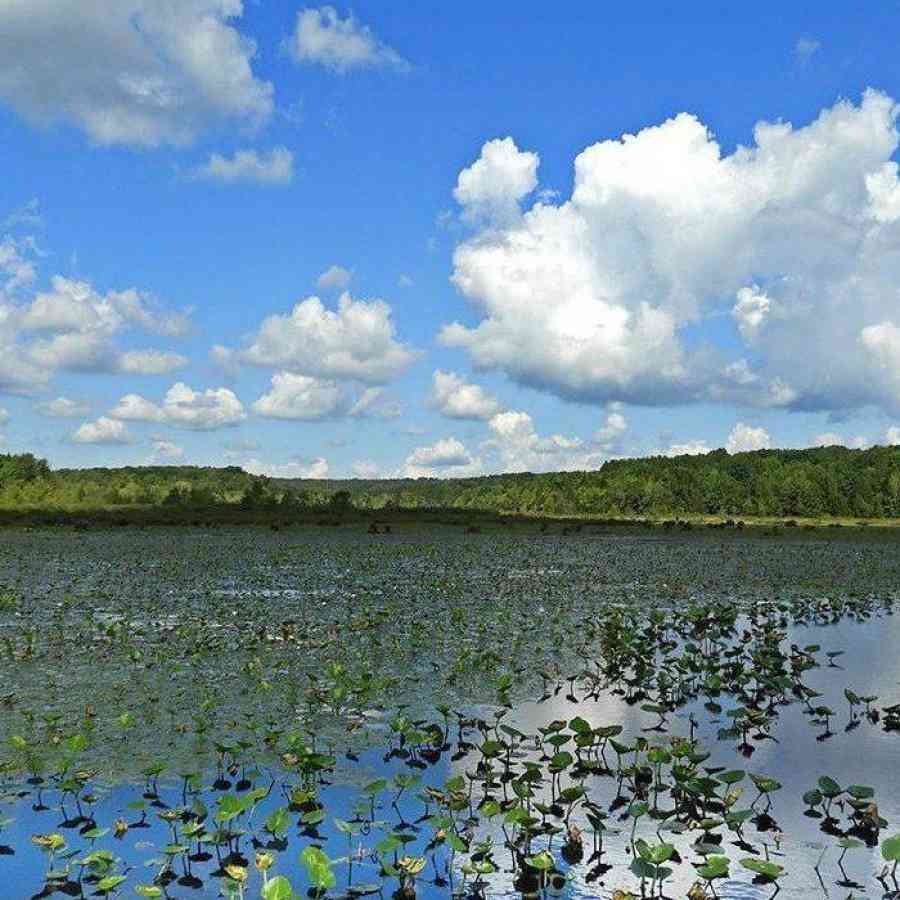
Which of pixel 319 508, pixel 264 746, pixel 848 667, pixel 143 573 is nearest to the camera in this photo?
pixel 264 746

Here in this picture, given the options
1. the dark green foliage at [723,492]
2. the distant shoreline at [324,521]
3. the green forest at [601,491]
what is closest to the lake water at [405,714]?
the distant shoreline at [324,521]

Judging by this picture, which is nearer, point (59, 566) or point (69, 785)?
point (69, 785)

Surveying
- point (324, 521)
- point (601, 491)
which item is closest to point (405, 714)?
point (324, 521)

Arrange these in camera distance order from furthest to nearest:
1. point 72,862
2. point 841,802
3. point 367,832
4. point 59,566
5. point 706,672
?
point 59,566, point 706,672, point 841,802, point 367,832, point 72,862

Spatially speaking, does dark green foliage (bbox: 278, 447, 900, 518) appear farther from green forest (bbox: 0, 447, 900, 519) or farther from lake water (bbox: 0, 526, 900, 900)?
lake water (bbox: 0, 526, 900, 900)

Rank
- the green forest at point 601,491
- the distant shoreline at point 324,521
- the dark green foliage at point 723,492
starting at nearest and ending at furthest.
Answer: the distant shoreline at point 324,521, the green forest at point 601,491, the dark green foliage at point 723,492

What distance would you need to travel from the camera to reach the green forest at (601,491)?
331 feet

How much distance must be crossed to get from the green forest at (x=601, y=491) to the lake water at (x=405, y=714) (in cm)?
6541

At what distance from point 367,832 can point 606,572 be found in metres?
31.9

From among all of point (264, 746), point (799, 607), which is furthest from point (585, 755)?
point (799, 607)

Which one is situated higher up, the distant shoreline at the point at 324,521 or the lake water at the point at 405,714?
the distant shoreline at the point at 324,521

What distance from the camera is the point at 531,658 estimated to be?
60.2 ft

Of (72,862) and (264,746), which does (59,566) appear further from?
(72,862)

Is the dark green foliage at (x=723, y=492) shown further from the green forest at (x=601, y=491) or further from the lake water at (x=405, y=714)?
the lake water at (x=405, y=714)
